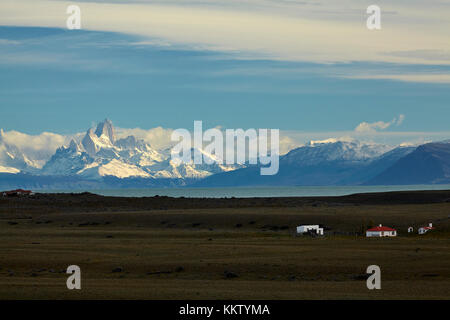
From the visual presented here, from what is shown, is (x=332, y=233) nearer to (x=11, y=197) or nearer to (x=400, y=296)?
(x=400, y=296)

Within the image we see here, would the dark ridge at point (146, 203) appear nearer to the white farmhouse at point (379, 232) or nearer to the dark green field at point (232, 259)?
the dark green field at point (232, 259)

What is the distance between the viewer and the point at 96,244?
6962 centimetres

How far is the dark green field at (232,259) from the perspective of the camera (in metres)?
38.8

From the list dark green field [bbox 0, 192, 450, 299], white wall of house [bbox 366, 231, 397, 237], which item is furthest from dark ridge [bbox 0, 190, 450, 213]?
white wall of house [bbox 366, 231, 397, 237]

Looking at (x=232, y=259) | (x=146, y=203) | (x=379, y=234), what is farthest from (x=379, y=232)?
(x=146, y=203)

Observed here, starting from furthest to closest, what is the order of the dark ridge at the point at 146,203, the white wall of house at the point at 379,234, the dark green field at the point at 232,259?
the dark ridge at the point at 146,203 → the white wall of house at the point at 379,234 → the dark green field at the point at 232,259

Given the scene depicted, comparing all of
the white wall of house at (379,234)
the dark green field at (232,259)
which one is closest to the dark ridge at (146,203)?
the dark green field at (232,259)

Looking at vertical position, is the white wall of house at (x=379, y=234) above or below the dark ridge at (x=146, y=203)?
above

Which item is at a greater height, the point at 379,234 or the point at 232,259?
the point at 232,259

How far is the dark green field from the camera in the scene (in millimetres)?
38750

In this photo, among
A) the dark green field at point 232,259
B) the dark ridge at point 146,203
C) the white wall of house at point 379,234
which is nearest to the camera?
the dark green field at point 232,259

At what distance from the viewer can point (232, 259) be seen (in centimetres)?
5544

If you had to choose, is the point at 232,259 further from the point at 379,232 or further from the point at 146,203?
the point at 146,203
